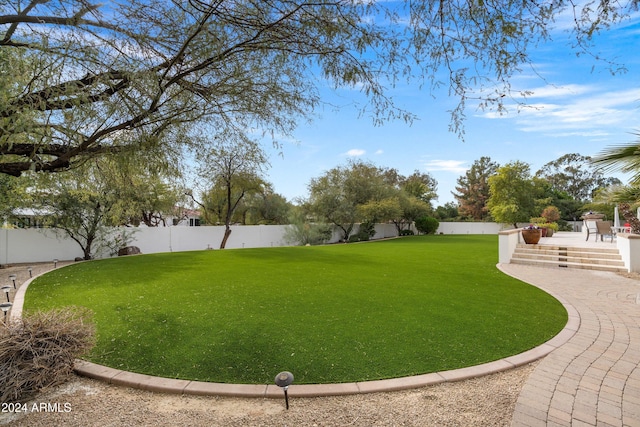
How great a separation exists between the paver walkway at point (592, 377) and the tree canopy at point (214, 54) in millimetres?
2304

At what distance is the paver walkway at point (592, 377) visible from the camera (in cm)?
254

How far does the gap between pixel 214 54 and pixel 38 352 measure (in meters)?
3.06

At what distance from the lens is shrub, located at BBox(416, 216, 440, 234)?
3038 centimetres

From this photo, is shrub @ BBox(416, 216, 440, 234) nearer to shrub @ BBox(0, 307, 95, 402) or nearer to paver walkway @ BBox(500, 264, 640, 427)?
paver walkway @ BBox(500, 264, 640, 427)

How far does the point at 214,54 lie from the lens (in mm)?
2625

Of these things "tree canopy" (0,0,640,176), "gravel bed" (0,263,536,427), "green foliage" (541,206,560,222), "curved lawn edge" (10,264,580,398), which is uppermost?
"tree canopy" (0,0,640,176)

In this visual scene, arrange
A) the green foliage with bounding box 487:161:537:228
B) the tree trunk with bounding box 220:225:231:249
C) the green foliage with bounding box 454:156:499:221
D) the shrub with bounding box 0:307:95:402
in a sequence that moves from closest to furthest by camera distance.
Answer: the shrub with bounding box 0:307:95:402, the tree trunk with bounding box 220:225:231:249, the green foliage with bounding box 487:161:537:228, the green foliage with bounding box 454:156:499:221

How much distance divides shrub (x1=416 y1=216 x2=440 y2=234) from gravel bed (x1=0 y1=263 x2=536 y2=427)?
28415 millimetres

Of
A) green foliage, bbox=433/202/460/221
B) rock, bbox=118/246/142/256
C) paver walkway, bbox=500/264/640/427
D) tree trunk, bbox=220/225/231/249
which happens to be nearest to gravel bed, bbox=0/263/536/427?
paver walkway, bbox=500/264/640/427

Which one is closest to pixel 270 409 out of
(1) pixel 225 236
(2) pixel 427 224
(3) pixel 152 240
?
(3) pixel 152 240

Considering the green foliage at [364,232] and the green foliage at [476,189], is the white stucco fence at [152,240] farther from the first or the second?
the green foliage at [476,189]

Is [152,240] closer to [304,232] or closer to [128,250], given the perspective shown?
[128,250]

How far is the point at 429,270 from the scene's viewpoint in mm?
9266

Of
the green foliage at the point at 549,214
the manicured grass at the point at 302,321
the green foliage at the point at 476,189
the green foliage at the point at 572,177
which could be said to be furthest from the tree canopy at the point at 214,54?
the green foliage at the point at 572,177
